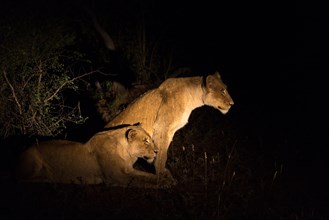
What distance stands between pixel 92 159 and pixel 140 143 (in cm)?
75

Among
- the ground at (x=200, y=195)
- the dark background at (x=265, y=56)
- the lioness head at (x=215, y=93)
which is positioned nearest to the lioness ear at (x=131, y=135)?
the ground at (x=200, y=195)

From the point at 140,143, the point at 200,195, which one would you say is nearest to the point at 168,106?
the point at 140,143

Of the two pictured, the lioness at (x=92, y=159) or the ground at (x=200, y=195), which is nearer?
the ground at (x=200, y=195)

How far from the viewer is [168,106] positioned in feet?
24.7

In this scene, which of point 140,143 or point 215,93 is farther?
point 215,93

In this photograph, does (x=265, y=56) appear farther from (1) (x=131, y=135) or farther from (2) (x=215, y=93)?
(1) (x=131, y=135)

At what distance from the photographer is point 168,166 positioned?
816 centimetres

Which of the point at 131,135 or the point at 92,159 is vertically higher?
the point at 131,135

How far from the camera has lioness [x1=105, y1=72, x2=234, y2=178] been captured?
7508 mm

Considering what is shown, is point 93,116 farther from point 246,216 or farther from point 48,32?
point 246,216

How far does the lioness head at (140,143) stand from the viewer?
Result: 6800mm

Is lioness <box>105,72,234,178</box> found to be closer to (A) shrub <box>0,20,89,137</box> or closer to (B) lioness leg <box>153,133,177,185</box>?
(B) lioness leg <box>153,133,177,185</box>

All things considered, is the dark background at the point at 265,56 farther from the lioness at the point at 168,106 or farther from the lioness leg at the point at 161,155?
the lioness leg at the point at 161,155

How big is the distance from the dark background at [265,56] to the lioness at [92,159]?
9.72ft
